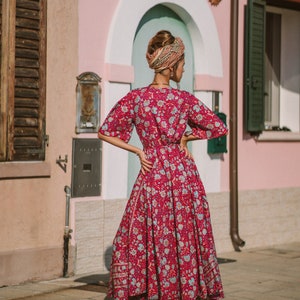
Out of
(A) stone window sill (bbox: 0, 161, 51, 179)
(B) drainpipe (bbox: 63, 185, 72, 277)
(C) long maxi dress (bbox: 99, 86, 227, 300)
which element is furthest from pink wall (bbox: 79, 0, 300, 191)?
(C) long maxi dress (bbox: 99, 86, 227, 300)

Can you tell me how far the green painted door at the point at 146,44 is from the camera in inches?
417

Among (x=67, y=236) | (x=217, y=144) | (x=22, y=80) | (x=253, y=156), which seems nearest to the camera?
(x=22, y=80)

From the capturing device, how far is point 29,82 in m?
9.17

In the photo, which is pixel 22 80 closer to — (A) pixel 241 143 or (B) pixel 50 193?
(B) pixel 50 193

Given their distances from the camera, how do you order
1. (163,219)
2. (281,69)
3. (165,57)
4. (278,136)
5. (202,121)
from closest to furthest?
(163,219) < (165,57) < (202,121) < (278,136) < (281,69)

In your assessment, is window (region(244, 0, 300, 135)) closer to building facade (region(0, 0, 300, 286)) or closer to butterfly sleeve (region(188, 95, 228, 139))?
building facade (region(0, 0, 300, 286))

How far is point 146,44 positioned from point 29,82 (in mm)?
1968

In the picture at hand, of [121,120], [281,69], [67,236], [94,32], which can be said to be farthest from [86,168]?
[281,69]

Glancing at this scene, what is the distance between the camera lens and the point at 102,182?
990 cm

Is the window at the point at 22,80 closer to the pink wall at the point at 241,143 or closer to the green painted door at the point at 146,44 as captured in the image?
the pink wall at the point at 241,143

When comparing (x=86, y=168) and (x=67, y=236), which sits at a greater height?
(x=86, y=168)

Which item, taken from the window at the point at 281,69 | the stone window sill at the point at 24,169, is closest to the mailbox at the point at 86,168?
the stone window sill at the point at 24,169

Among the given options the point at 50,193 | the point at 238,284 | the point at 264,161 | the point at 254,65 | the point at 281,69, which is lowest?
the point at 238,284

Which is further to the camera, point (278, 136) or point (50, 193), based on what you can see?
point (278, 136)
